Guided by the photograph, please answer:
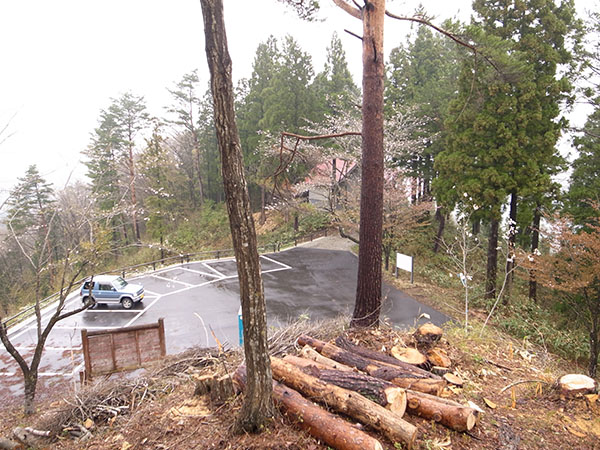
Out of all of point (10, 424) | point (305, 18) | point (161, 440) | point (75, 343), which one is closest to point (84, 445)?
point (161, 440)

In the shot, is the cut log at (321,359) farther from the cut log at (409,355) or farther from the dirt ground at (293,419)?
the cut log at (409,355)

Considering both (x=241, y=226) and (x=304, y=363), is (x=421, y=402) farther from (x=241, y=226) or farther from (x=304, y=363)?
(x=241, y=226)

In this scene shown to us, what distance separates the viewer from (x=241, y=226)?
2.58 meters

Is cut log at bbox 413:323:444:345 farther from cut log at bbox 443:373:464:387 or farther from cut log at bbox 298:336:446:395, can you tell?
cut log at bbox 298:336:446:395

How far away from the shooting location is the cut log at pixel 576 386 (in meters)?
3.76

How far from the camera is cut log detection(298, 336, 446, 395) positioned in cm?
346

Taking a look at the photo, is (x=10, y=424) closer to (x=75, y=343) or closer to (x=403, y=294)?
(x=75, y=343)

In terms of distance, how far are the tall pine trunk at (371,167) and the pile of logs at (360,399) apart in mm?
1530

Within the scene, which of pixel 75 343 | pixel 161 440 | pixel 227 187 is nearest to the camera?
pixel 227 187

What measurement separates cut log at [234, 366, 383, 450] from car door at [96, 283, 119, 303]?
1137 cm

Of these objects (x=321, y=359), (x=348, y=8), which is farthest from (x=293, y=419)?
(x=348, y=8)

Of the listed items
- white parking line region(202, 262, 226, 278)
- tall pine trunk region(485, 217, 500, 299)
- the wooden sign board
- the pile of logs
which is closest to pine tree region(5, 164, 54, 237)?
the wooden sign board

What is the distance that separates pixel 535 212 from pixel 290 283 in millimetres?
10609

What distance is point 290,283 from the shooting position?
14844mm
